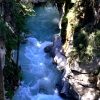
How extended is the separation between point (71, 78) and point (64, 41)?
4712 millimetres

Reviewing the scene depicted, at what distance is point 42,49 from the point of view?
85.6ft

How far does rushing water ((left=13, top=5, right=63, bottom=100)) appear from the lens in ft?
65.6

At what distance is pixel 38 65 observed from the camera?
77.3ft

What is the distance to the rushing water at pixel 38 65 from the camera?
65.6ft

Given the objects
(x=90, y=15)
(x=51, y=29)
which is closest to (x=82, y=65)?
(x=90, y=15)

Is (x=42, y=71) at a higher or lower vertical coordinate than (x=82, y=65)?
lower

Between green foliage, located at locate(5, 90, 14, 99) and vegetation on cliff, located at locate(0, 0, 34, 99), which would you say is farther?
green foliage, located at locate(5, 90, 14, 99)

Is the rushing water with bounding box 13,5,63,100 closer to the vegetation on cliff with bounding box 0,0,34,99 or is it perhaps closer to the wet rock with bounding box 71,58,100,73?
the vegetation on cliff with bounding box 0,0,34,99

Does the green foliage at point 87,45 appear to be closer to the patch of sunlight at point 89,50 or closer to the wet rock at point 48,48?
the patch of sunlight at point 89,50

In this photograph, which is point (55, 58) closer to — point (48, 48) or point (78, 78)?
point (48, 48)

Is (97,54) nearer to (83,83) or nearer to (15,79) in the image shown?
(83,83)

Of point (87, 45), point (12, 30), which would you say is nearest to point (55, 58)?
point (12, 30)

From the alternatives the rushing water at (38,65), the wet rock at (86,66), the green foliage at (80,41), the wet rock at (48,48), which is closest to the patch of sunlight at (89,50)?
the green foliage at (80,41)

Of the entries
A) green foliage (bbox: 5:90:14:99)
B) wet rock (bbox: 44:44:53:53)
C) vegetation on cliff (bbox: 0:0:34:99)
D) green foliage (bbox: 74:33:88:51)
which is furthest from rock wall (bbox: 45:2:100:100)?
wet rock (bbox: 44:44:53:53)
